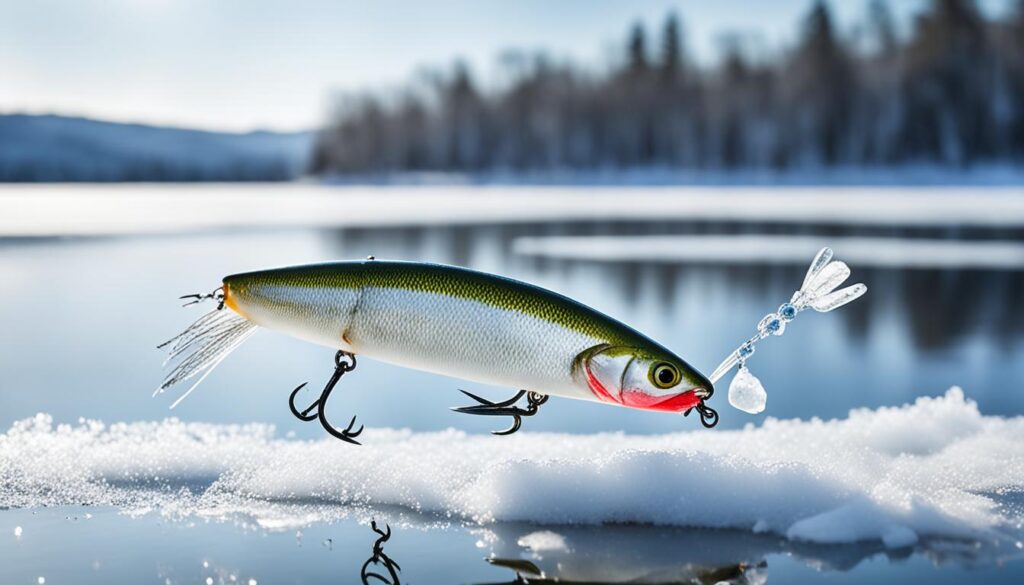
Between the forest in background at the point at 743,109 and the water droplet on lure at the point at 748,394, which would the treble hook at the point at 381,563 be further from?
the forest in background at the point at 743,109

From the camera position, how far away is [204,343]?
84.4 inches

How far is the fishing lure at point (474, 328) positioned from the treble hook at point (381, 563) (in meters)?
0.69

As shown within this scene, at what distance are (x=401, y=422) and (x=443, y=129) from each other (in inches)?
2906

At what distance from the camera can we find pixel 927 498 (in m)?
3.11

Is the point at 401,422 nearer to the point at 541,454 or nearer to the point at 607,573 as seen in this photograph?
the point at 541,454

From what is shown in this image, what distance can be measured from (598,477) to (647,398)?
118 cm

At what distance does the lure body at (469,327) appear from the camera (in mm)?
1911

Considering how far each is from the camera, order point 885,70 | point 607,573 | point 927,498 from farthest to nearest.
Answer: point 885,70
point 927,498
point 607,573

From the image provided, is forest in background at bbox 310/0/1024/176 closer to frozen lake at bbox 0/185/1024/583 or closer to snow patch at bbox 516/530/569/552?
frozen lake at bbox 0/185/1024/583

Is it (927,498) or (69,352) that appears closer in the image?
(927,498)

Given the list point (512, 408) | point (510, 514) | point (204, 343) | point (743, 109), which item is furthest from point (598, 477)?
point (743, 109)

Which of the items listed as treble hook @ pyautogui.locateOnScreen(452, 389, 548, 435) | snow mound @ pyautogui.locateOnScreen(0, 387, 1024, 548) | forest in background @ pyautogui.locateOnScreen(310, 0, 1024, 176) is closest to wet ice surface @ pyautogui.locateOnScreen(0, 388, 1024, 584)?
snow mound @ pyautogui.locateOnScreen(0, 387, 1024, 548)

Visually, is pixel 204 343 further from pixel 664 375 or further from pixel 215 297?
pixel 664 375

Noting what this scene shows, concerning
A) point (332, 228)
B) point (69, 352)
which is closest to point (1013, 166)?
point (332, 228)
